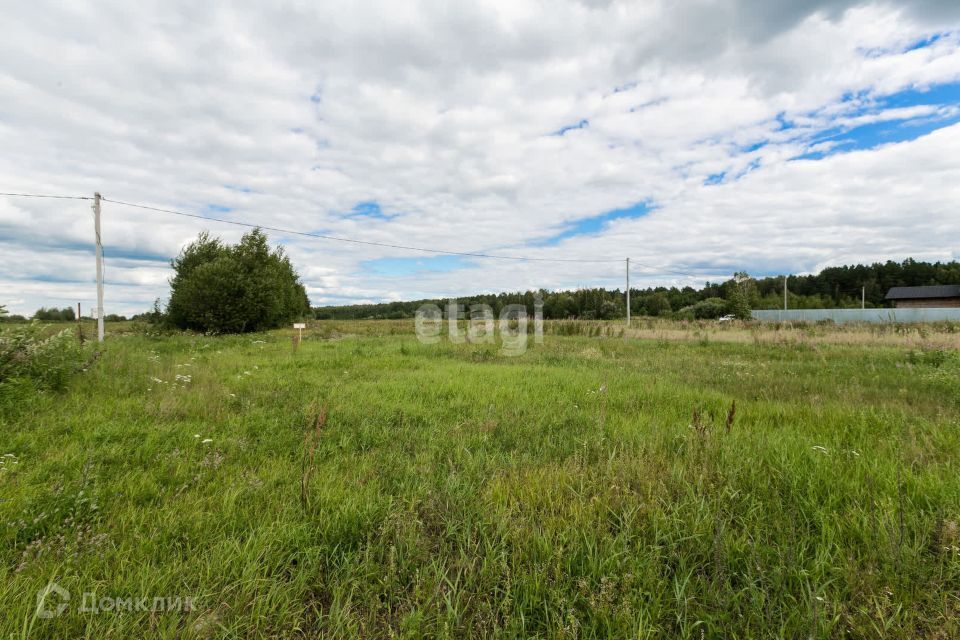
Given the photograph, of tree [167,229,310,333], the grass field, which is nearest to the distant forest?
tree [167,229,310,333]

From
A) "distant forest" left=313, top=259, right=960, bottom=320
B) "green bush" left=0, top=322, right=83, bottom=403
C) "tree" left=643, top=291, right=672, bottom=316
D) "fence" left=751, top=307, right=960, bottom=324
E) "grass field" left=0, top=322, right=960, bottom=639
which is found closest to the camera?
"grass field" left=0, top=322, right=960, bottom=639

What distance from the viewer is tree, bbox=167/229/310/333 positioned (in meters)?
23.2

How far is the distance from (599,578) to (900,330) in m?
22.6

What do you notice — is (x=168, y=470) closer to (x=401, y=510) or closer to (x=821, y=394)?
(x=401, y=510)

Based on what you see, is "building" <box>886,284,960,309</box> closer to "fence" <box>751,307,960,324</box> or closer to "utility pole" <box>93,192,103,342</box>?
"fence" <box>751,307,960,324</box>

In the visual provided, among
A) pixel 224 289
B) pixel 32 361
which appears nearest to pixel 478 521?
pixel 32 361

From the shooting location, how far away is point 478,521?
2500 millimetres

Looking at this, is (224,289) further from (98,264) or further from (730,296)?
(730,296)

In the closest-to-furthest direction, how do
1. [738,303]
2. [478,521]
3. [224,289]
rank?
1. [478,521]
2. [224,289]
3. [738,303]

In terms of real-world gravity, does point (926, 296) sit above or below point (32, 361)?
above

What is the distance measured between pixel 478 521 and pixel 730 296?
5401cm

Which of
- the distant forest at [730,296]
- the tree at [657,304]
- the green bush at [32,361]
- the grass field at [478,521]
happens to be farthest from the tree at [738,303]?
the green bush at [32,361]

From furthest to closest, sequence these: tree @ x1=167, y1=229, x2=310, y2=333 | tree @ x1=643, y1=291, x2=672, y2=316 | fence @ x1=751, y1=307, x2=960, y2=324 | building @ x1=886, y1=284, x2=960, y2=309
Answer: tree @ x1=643, y1=291, x2=672, y2=316
building @ x1=886, y1=284, x2=960, y2=309
fence @ x1=751, y1=307, x2=960, y2=324
tree @ x1=167, y1=229, x2=310, y2=333

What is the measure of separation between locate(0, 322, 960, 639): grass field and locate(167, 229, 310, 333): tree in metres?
21.3
